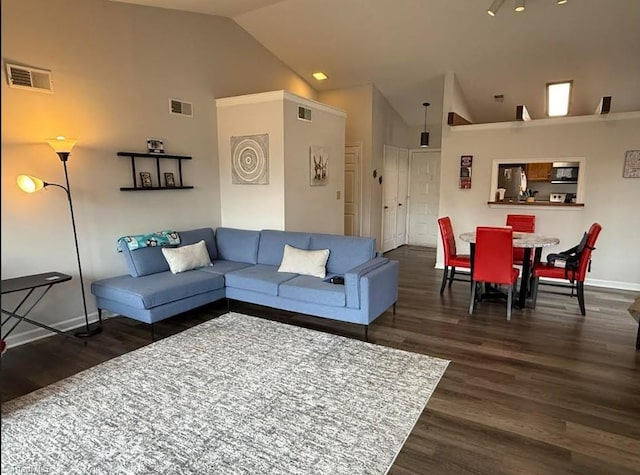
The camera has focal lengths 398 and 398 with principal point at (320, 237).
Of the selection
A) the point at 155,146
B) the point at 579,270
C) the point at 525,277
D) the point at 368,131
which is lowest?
the point at 525,277

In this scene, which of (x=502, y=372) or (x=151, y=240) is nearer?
(x=502, y=372)

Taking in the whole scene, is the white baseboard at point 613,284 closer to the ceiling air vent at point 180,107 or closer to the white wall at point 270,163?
the white wall at point 270,163

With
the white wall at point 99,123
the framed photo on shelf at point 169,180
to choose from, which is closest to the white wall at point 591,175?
the white wall at point 99,123

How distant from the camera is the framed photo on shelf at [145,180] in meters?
4.55

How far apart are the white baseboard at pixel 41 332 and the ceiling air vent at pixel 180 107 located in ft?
8.25

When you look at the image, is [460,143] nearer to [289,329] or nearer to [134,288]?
[289,329]

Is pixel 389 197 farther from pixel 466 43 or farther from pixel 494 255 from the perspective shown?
pixel 494 255

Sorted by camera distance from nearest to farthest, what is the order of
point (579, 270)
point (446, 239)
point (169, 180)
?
point (579, 270) < point (169, 180) < point (446, 239)

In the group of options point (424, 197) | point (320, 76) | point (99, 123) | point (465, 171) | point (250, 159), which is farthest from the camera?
point (424, 197)

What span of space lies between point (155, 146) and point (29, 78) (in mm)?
1346

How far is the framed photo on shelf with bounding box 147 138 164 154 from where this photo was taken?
181 inches

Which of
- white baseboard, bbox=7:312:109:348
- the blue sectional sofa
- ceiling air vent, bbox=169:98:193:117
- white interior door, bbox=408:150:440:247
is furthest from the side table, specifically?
white interior door, bbox=408:150:440:247

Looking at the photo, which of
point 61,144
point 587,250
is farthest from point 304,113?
point 587,250

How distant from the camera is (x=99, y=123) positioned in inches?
161
